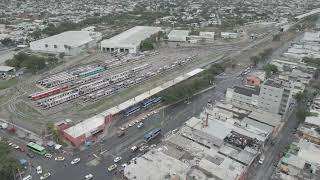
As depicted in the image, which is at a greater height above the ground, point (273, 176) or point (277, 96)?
point (277, 96)

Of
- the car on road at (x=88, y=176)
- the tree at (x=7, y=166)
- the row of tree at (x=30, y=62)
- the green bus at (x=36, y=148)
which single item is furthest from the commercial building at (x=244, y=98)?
the row of tree at (x=30, y=62)

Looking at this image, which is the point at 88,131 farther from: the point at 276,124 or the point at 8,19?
the point at 8,19

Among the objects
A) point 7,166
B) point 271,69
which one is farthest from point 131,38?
point 7,166

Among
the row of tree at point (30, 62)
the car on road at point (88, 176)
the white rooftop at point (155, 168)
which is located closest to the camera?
the white rooftop at point (155, 168)

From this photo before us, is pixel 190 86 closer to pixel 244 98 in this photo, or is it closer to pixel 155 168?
pixel 244 98

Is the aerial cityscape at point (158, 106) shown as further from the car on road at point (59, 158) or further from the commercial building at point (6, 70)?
the commercial building at point (6, 70)

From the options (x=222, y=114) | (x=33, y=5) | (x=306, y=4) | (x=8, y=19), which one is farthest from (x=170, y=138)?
(x=306, y=4)

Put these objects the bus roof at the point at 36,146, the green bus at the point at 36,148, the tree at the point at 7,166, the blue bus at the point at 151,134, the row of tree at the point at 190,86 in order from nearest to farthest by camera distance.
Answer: the tree at the point at 7,166 → the green bus at the point at 36,148 → the bus roof at the point at 36,146 → the blue bus at the point at 151,134 → the row of tree at the point at 190,86
